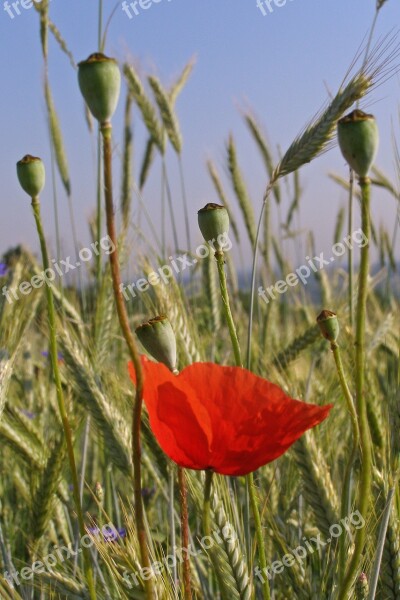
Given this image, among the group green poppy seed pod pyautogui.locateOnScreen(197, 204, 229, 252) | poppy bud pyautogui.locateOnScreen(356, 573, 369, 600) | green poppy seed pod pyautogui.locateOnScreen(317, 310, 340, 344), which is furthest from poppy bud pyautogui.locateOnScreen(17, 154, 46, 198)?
poppy bud pyautogui.locateOnScreen(356, 573, 369, 600)

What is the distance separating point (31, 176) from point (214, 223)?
0.19m

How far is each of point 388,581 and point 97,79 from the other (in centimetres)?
78

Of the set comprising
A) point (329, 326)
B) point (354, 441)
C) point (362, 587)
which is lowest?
point (362, 587)

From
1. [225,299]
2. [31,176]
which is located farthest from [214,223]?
[31,176]

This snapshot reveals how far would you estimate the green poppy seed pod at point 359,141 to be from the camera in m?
0.56

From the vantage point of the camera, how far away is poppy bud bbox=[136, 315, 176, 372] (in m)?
0.73

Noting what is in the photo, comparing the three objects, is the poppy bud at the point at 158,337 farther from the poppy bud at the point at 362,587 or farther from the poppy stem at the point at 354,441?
the poppy bud at the point at 362,587

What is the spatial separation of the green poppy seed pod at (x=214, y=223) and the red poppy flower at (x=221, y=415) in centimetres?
13

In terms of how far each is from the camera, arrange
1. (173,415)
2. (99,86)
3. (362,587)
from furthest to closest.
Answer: (362,587) < (173,415) < (99,86)

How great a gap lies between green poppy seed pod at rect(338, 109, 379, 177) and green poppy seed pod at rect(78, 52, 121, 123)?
17cm

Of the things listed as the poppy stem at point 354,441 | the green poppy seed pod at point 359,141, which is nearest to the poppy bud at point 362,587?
the poppy stem at point 354,441

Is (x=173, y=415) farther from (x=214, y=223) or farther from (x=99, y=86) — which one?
(x=99, y=86)

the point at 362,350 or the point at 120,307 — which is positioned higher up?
the point at 120,307

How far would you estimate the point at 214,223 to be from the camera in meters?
0.77
